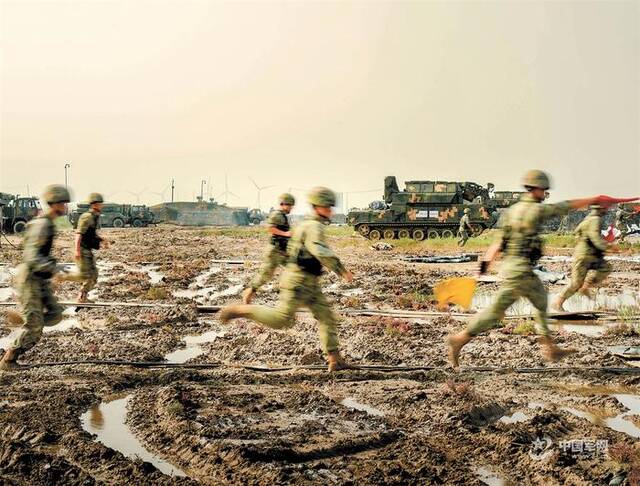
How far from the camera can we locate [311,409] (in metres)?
6.95

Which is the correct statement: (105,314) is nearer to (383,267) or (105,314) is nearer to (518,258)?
(518,258)

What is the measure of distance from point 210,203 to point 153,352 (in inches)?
2682

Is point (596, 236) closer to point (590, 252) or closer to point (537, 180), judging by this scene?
point (590, 252)

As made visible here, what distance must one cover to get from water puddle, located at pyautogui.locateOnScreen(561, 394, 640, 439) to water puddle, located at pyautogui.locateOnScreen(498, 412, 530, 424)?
0.51 metres

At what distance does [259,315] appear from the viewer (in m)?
7.61

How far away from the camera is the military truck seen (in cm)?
4138

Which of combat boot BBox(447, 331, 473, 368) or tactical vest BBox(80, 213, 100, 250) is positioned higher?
tactical vest BBox(80, 213, 100, 250)

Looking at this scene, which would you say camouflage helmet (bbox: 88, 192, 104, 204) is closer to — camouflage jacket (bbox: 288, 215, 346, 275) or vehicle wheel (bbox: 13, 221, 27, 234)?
camouflage jacket (bbox: 288, 215, 346, 275)

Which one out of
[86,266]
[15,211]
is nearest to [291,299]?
[86,266]

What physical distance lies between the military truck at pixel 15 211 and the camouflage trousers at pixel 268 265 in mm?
33273

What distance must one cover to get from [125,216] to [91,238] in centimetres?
5058

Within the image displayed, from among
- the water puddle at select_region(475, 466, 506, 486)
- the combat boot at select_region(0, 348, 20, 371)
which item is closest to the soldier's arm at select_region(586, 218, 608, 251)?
the water puddle at select_region(475, 466, 506, 486)

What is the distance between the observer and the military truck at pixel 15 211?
41.4 m

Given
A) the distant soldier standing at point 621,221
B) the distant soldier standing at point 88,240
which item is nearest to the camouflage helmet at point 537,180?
the distant soldier standing at point 88,240
